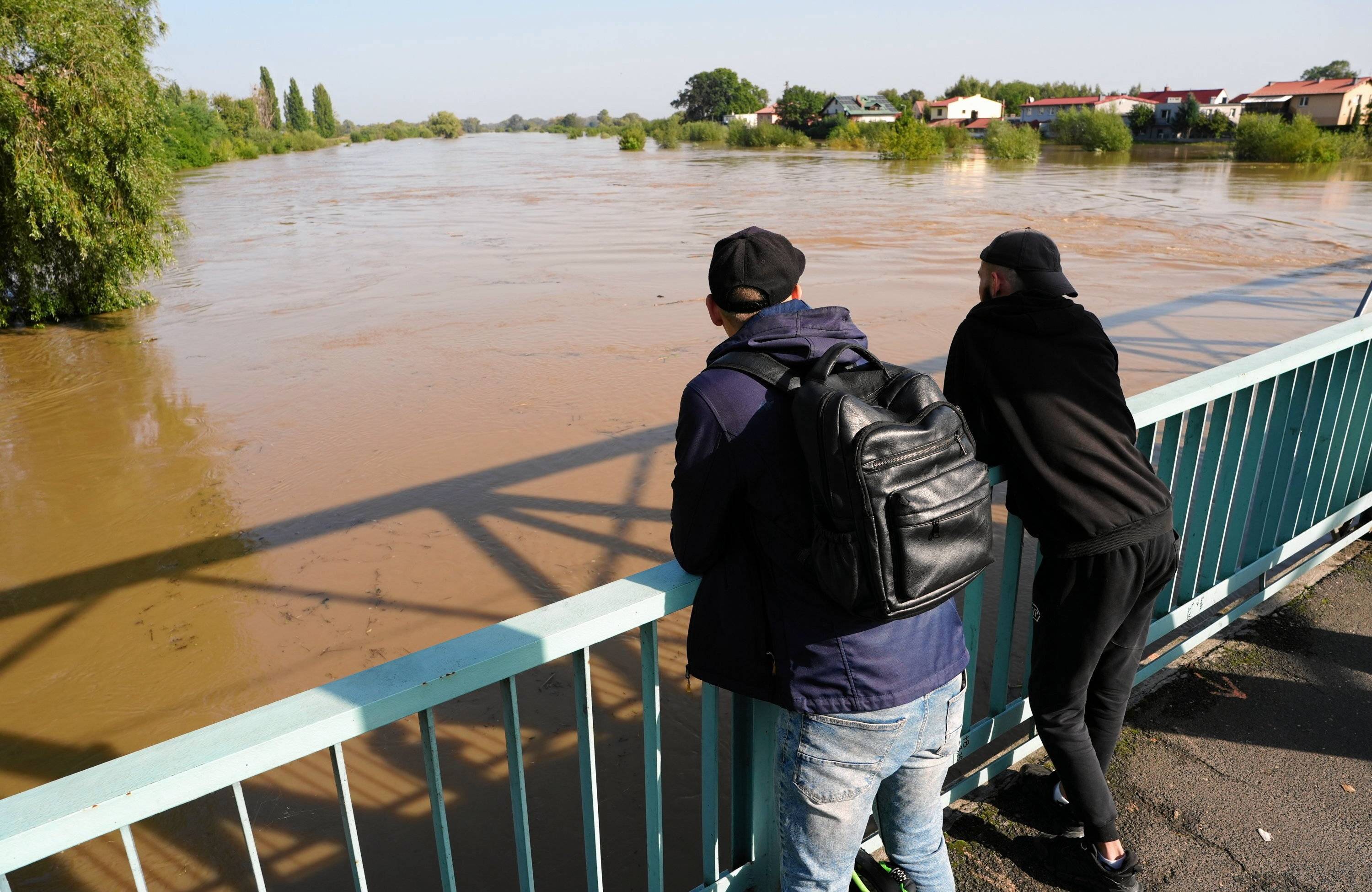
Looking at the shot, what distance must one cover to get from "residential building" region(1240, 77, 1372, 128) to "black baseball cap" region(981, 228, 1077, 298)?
82.3 meters

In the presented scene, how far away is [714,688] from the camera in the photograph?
6.88 feet

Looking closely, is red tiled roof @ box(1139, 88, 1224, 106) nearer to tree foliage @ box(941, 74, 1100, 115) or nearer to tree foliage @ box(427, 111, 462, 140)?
tree foliage @ box(941, 74, 1100, 115)

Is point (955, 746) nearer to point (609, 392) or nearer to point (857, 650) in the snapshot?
point (857, 650)

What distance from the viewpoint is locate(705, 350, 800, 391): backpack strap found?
1.78 m

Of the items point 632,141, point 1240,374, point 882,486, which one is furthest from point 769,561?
point 632,141

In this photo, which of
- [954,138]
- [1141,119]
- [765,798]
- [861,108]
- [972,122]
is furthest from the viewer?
[861,108]

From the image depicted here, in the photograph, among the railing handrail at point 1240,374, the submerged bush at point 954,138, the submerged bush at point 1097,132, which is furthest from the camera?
the submerged bush at point 1097,132

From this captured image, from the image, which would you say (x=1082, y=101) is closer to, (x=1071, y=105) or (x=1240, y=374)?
(x=1071, y=105)

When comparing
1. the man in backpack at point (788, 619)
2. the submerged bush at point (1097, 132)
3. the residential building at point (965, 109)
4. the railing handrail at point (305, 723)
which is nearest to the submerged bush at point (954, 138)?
the submerged bush at point (1097, 132)

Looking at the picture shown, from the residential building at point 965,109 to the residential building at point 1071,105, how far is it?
322 cm

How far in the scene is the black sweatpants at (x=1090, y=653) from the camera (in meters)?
2.39

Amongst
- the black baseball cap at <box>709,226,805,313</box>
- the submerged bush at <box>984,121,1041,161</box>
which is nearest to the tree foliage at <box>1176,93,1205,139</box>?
the submerged bush at <box>984,121,1041,161</box>

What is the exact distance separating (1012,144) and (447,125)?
358ft

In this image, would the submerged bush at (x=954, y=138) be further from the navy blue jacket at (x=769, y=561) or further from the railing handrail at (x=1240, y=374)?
the navy blue jacket at (x=769, y=561)
